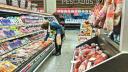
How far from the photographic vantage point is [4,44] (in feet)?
15.2

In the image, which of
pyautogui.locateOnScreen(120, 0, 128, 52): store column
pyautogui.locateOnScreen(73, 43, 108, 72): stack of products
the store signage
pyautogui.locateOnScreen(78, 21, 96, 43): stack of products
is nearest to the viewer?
pyautogui.locateOnScreen(120, 0, 128, 52): store column

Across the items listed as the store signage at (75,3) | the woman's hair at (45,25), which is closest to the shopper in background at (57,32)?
the woman's hair at (45,25)

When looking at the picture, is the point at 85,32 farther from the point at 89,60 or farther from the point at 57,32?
the point at 89,60

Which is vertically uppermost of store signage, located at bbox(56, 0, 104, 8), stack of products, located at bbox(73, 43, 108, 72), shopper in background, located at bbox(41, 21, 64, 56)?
store signage, located at bbox(56, 0, 104, 8)

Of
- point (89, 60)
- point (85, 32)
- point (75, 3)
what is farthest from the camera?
point (75, 3)

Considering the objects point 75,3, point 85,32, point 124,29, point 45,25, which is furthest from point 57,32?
point 75,3

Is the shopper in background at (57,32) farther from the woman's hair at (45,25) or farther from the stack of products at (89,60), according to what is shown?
the stack of products at (89,60)

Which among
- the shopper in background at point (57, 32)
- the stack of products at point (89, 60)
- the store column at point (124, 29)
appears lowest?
the shopper in background at point (57, 32)

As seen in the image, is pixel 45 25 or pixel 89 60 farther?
pixel 45 25

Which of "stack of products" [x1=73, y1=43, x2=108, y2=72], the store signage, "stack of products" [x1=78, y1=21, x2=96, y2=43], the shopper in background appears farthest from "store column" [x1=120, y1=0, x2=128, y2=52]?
the store signage

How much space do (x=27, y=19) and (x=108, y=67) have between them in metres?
5.43

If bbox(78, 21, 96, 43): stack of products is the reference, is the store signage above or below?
above

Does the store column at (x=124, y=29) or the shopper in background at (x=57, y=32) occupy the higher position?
the store column at (x=124, y=29)

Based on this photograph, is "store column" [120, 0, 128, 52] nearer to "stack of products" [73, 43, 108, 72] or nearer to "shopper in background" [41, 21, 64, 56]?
"stack of products" [73, 43, 108, 72]
